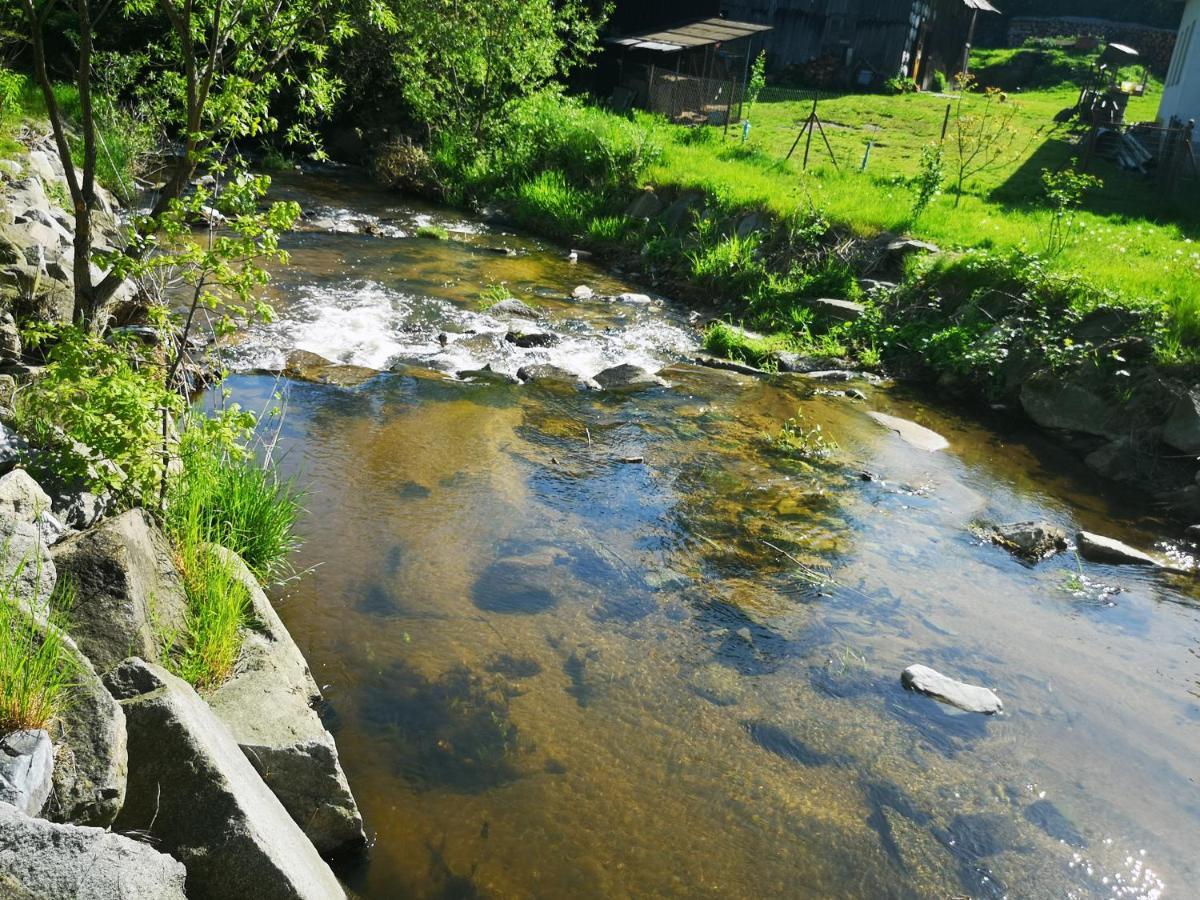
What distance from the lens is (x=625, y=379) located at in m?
11.1

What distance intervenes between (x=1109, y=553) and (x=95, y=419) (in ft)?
25.6

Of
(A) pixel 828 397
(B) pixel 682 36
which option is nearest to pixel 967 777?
(A) pixel 828 397

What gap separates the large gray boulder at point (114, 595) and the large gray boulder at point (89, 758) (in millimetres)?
583

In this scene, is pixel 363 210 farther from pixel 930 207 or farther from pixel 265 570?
pixel 265 570

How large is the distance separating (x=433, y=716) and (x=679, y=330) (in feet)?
30.4

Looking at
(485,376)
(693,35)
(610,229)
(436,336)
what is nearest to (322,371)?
(485,376)

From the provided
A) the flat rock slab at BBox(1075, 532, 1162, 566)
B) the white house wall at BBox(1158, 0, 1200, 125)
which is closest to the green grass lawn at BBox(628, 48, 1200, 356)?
the white house wall at BBox(1158, 0, 1200, 125)

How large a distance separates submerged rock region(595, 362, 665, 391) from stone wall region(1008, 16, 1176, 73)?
40.8 m

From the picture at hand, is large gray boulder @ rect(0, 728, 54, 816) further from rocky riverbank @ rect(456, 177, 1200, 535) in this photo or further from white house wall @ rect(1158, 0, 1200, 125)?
white house wall @ rect(1158, 0, 1200, 125)

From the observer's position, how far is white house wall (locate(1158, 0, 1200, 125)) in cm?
2370

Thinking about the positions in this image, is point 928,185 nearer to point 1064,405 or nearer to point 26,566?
point 1064,405

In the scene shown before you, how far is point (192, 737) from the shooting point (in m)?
3.29

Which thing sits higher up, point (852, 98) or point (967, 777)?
point (852, 98)

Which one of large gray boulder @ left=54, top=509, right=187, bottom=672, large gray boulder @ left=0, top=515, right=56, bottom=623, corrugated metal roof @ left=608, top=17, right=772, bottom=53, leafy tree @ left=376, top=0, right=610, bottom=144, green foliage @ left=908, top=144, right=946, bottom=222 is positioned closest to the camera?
large gray boulder @ left=0, top=515, right=56, bottom=623
